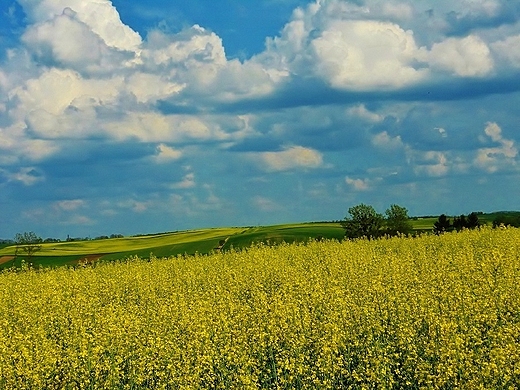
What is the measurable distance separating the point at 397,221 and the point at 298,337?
51.2m

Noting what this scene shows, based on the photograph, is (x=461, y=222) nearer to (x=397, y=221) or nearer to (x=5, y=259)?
(x=397, y=221)

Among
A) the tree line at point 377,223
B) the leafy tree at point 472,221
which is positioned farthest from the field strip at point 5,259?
the leafy tree at point 472,221

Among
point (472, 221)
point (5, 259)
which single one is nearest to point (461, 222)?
point (472, 221)

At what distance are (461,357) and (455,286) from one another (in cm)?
590

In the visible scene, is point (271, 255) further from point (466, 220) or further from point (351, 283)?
point (466, 220)

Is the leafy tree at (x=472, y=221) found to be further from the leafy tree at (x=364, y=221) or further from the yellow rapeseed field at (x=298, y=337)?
the yellow rapeseed field at (x=298, y=337)

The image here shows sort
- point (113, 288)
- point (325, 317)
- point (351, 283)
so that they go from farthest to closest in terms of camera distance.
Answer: point (113, 288) < point (351, 283) < point (325, 317)

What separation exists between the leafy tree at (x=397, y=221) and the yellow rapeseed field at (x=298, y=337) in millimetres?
39601

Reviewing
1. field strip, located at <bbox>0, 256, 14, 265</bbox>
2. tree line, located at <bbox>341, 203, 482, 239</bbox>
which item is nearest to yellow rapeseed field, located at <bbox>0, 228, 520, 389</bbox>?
tree line, located at <bbox>341, 203, 482, 239</bbox>

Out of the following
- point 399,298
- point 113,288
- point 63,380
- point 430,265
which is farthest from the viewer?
point 113,288

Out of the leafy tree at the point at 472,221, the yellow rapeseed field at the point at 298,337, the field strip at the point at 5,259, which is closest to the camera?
the yellow rapeseed field at the point at 298,337

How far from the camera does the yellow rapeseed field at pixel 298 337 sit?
1027 centimetres

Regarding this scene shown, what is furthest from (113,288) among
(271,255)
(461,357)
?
(461,357)

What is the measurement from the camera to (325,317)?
13.4m
